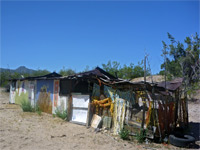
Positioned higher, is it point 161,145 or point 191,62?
point 191,62

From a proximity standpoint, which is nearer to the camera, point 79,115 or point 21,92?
point 79,115

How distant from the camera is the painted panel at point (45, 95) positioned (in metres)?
12.8

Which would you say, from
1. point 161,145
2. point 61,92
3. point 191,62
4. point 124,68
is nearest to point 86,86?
point 61,92

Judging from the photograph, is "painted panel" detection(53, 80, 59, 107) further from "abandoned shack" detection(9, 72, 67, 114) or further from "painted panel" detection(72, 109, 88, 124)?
"painted panel" detection(72, 109, 88, 124)

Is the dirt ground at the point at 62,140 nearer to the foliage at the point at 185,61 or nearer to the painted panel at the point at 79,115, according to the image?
the painted panel at the point at 79,115

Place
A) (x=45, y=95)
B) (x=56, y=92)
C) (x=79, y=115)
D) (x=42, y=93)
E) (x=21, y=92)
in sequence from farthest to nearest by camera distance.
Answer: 1. (x=21, y=92)
2. (x=42, y=93)
3. (x=45, y=95)
4. (x=56, y=92)
5. (x=79, y=115)

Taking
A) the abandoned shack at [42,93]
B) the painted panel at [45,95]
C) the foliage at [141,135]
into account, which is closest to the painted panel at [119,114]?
the foliage at [141,135]

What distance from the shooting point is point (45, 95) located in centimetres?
1334

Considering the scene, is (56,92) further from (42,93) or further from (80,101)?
(80,101)

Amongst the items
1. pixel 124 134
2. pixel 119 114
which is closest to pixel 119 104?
pixel 119 114

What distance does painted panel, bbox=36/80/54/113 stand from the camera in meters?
12.8

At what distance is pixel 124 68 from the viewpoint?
32531mm

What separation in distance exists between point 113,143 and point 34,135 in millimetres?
3142

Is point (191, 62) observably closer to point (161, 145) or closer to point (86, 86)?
point (86, 86)
